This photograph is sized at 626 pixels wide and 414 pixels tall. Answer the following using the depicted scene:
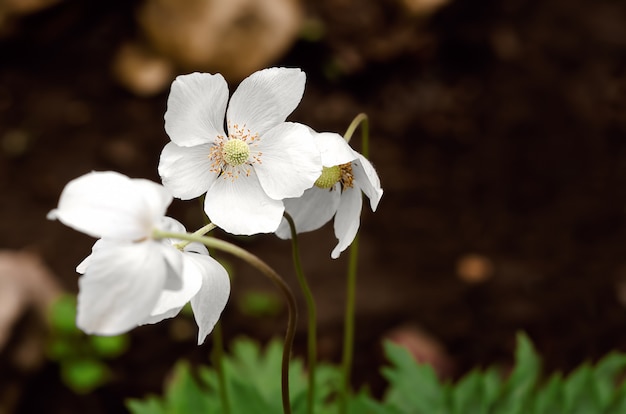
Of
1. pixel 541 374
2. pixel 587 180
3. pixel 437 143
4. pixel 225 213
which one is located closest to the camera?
pixel 225 213

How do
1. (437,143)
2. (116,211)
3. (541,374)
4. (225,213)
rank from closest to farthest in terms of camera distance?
(116,211) < (225,213) < (541,374) < (437,143)

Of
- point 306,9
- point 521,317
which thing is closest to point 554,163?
point 521,317

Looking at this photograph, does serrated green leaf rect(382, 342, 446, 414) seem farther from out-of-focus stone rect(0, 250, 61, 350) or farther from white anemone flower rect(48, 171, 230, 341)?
out-of-focus stone rect(0, 250, 61, 350)

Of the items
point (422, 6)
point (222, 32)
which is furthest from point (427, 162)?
point (222, 32)

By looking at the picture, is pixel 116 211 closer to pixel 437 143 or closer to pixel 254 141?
pixel 254 141

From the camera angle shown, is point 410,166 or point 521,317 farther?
point 410,166

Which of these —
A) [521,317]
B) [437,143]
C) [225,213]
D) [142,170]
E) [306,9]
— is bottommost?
[142,170]

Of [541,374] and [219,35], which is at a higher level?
[219,35]
